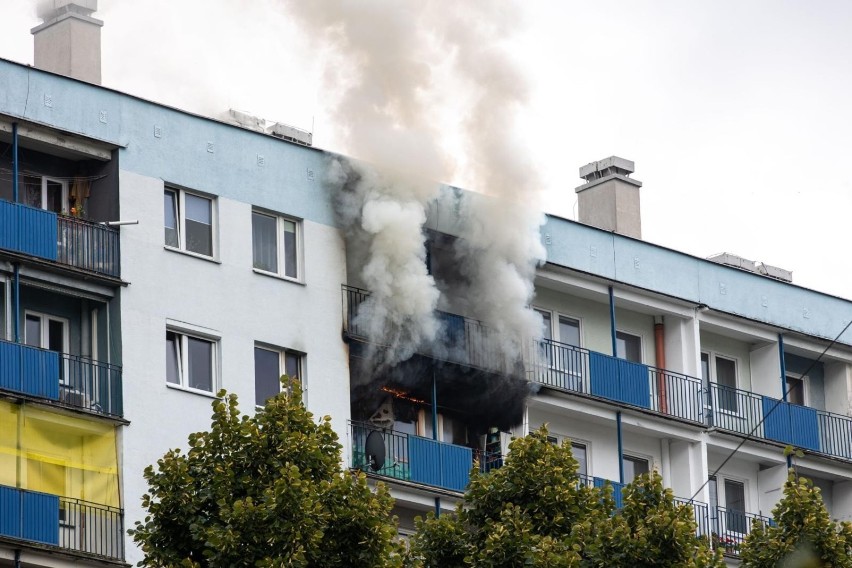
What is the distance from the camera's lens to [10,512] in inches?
1832

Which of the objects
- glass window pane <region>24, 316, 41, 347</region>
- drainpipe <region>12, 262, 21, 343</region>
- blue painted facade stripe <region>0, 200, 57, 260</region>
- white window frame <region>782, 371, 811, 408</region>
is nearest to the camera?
drainpipe <region>12, 262, 21, 343</region>

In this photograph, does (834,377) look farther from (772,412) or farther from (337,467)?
(337,467)

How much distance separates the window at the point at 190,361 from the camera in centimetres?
5038

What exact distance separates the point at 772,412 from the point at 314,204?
13.7 m

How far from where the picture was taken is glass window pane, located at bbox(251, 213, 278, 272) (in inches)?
2068

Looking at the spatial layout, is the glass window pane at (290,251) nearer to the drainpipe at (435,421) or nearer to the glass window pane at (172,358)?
the glass window pane at (172,358)

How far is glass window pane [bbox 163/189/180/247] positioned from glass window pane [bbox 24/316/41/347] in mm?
3279

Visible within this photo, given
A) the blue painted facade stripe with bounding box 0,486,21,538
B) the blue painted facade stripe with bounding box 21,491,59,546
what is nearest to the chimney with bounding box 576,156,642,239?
the blue painted facade stripe with bounding box 21,491,59,546

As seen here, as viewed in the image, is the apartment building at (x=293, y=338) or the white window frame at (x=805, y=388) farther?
the white window frame at (x=805, y=388)

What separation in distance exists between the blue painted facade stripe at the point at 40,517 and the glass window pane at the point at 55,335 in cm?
→ 348

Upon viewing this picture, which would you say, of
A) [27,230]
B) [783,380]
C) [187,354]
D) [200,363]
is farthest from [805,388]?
[27,230]

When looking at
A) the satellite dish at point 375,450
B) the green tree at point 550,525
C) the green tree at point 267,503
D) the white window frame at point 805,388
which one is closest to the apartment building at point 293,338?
the satellite dish at point 375,450

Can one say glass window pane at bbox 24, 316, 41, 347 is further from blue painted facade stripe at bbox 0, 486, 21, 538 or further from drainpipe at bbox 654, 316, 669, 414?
drainpipe at bbox 654, 316, 669, 414

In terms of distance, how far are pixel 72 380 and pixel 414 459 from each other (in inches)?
310
